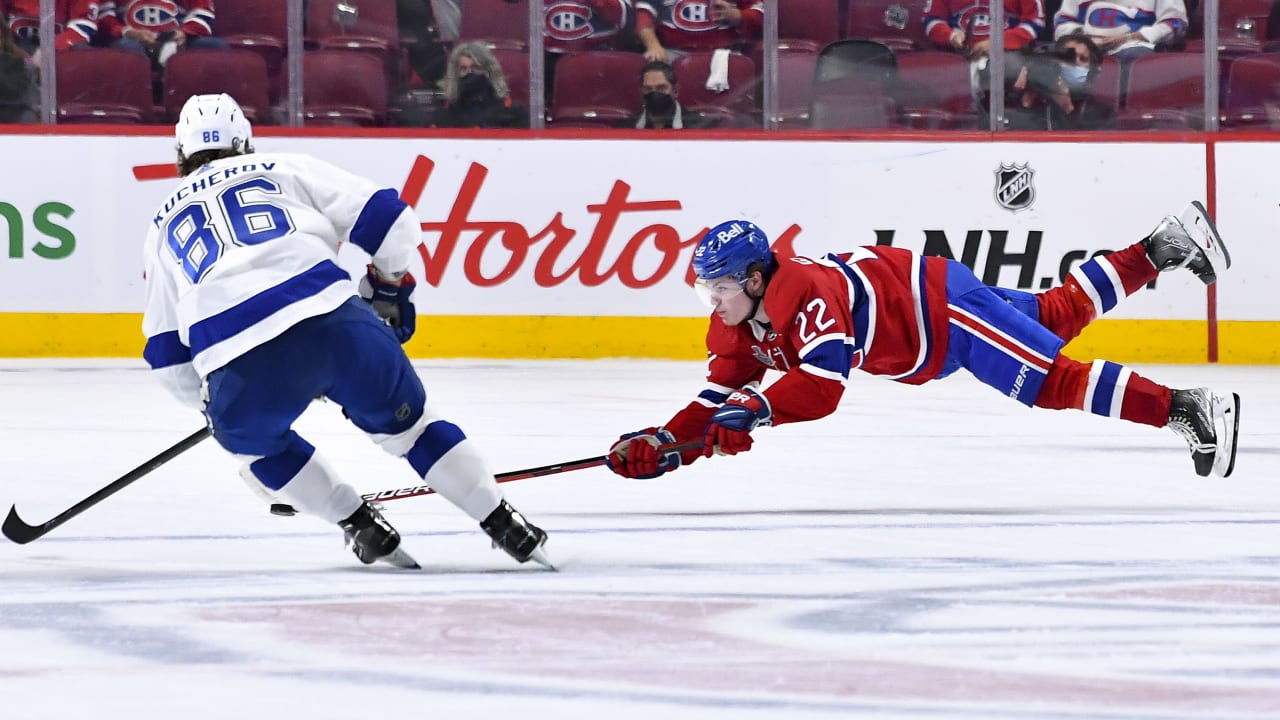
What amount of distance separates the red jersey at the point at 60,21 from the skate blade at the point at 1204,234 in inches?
203

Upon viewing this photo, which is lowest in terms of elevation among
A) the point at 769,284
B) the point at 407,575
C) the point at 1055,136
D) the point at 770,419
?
the point at 407,575

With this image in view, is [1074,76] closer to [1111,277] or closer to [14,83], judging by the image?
[1111,277]

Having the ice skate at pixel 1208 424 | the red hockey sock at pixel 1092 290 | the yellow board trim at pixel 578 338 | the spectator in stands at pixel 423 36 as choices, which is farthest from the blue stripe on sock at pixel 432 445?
the spectator in stands at pixel 423 36

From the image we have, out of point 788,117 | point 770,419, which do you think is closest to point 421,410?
point 770,419

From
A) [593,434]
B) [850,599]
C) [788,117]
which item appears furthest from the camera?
[788,117]

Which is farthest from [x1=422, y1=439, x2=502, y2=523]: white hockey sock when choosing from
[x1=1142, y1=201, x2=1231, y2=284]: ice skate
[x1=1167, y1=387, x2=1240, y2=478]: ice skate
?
[x1=1142, y1=201, x2=1231, y2=284]: ice skate

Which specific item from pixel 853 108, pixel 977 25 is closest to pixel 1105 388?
pixel 853 108

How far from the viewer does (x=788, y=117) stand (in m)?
7.63

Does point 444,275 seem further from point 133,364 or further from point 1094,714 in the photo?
point 1094,714

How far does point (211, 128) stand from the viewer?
2.95 metres

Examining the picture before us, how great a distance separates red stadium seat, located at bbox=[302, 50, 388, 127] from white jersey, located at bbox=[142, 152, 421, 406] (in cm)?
471

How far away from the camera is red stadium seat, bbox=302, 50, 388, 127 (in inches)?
300

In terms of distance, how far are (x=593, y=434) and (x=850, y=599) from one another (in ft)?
8.08

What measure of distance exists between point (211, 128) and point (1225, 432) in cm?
213
